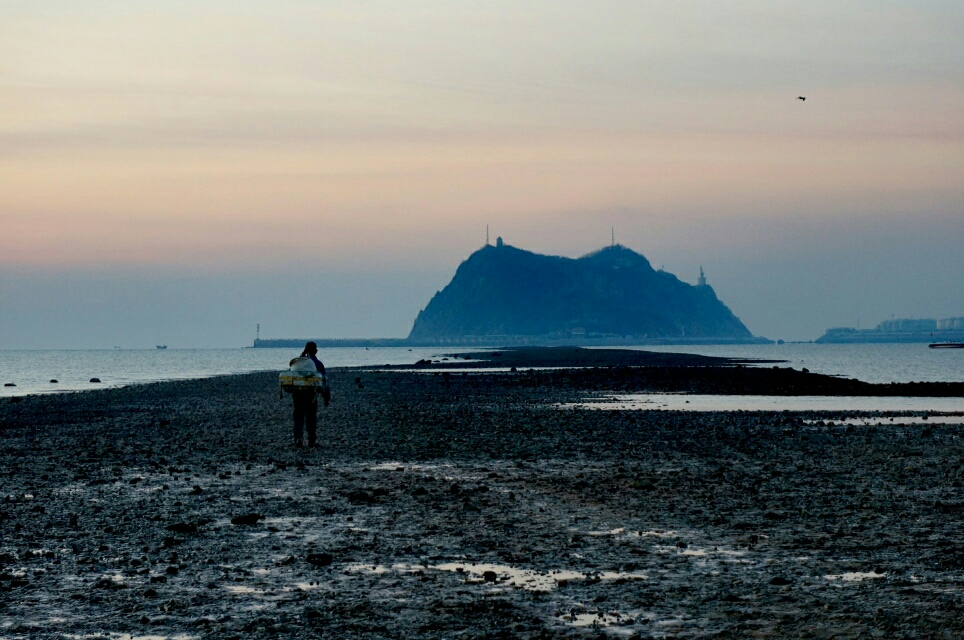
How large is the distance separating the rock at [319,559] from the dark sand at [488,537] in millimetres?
30

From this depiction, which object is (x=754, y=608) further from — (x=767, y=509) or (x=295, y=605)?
(x=767, y=509)

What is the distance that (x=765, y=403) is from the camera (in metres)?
48.8

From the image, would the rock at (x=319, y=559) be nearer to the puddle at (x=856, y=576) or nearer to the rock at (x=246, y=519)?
the rock at (x=246, y=519)

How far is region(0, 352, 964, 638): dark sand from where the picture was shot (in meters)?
9.89

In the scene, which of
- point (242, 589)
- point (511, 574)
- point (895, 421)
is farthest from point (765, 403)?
point (242, 589)

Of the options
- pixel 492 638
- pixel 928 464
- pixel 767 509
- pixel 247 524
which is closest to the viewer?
pixel 492 638

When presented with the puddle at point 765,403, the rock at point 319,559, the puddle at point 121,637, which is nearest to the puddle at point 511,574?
the rock at point 319,559

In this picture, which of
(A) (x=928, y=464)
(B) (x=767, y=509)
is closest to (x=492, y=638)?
(B) (x=767, y=509)

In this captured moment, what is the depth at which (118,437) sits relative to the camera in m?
31.7

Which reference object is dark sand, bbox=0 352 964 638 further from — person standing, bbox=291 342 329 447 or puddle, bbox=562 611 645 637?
person standing, bbox=291 342 329 447

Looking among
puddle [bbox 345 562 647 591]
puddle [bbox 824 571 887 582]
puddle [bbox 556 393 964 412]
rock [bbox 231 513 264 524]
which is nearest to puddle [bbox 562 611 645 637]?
puddle [bbox 345 562 647 591]

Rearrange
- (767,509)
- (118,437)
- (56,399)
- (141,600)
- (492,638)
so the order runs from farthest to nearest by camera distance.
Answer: (56,399), (118,437), (767,509), (141,600), (492,638)

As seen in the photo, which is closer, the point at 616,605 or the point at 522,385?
the point at 616,605

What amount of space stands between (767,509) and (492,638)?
320 inches
